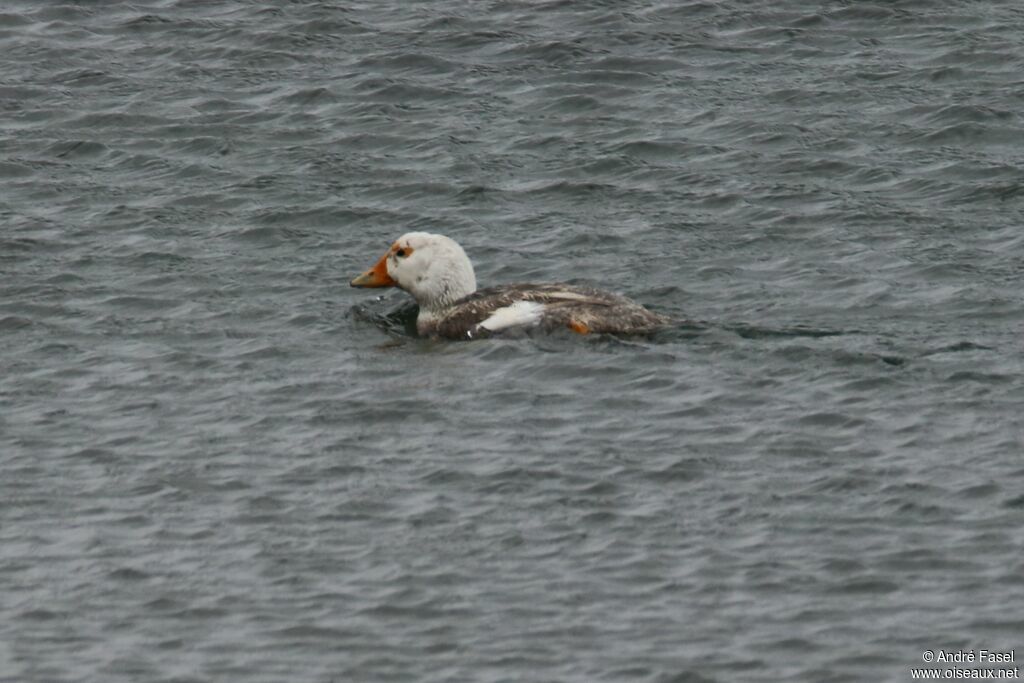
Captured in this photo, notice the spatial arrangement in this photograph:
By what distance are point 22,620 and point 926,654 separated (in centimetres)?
492

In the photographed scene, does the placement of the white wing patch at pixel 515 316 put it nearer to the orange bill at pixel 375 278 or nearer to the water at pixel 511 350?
the water at pixel 511 350

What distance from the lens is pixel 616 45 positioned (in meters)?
23.3

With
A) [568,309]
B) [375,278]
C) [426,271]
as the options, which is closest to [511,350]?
[568,309]

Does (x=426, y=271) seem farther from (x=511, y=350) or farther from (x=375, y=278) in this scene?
(x=511, y=350)

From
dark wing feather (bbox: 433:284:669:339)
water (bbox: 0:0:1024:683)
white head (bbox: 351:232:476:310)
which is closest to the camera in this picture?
water (bbox: 0:0:1024:683)

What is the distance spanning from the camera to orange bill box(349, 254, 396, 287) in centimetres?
1756

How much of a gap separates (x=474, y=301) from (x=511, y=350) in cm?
83

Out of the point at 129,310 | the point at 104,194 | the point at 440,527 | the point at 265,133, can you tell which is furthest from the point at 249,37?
the point at 440,527

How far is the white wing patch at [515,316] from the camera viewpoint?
1617cm

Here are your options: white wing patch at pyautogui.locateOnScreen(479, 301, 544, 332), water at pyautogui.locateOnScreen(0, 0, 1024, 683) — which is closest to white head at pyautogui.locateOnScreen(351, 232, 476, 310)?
water at pyautogui.locateOnScreen(0, 0, 1024, 683)

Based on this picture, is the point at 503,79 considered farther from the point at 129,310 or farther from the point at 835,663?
the point at 835,663

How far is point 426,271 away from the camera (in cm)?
1731

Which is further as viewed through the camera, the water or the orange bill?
the orange bill

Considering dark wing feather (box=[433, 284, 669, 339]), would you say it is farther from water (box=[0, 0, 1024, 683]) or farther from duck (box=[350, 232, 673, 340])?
water (box=[0, 0, 1024, 683])
